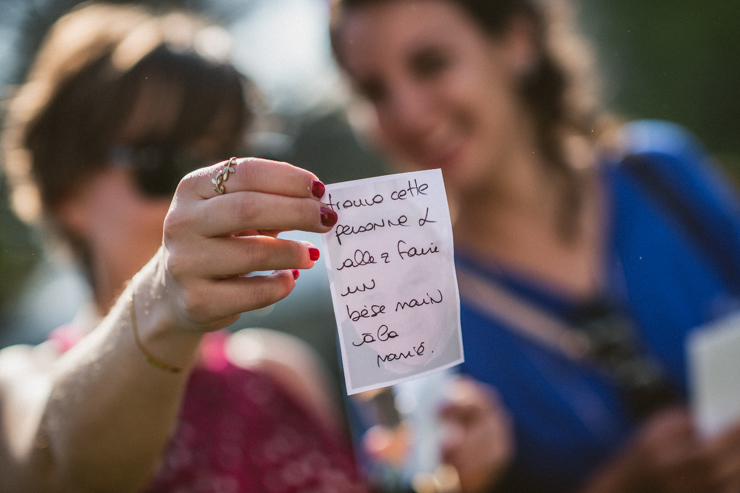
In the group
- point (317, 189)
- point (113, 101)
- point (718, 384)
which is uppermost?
point (113, 101)

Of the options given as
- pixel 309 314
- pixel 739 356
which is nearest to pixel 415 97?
pixel 739 356

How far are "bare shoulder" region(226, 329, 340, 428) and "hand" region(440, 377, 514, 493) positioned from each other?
0.35m

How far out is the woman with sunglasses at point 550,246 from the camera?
92cm

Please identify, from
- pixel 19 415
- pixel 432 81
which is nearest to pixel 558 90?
pixel 432 81

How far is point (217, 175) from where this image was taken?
422 millimetres

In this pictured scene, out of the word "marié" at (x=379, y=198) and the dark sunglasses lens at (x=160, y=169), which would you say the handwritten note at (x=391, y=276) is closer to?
the word "marié" at (x=379, y=198)

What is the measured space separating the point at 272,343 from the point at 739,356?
1019 mm

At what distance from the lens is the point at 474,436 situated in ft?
2.97

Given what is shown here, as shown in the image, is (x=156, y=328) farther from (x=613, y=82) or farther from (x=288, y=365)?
(x=613, y=82)

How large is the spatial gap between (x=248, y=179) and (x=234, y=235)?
0.20ft

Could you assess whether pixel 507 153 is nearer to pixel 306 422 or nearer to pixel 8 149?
pixel 306 422

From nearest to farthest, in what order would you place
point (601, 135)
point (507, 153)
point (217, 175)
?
point (217, 175) → point (507, 153) → point (601, 135)

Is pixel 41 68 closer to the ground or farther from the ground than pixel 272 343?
farther from the ground

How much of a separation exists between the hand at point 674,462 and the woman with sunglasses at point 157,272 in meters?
0.51
